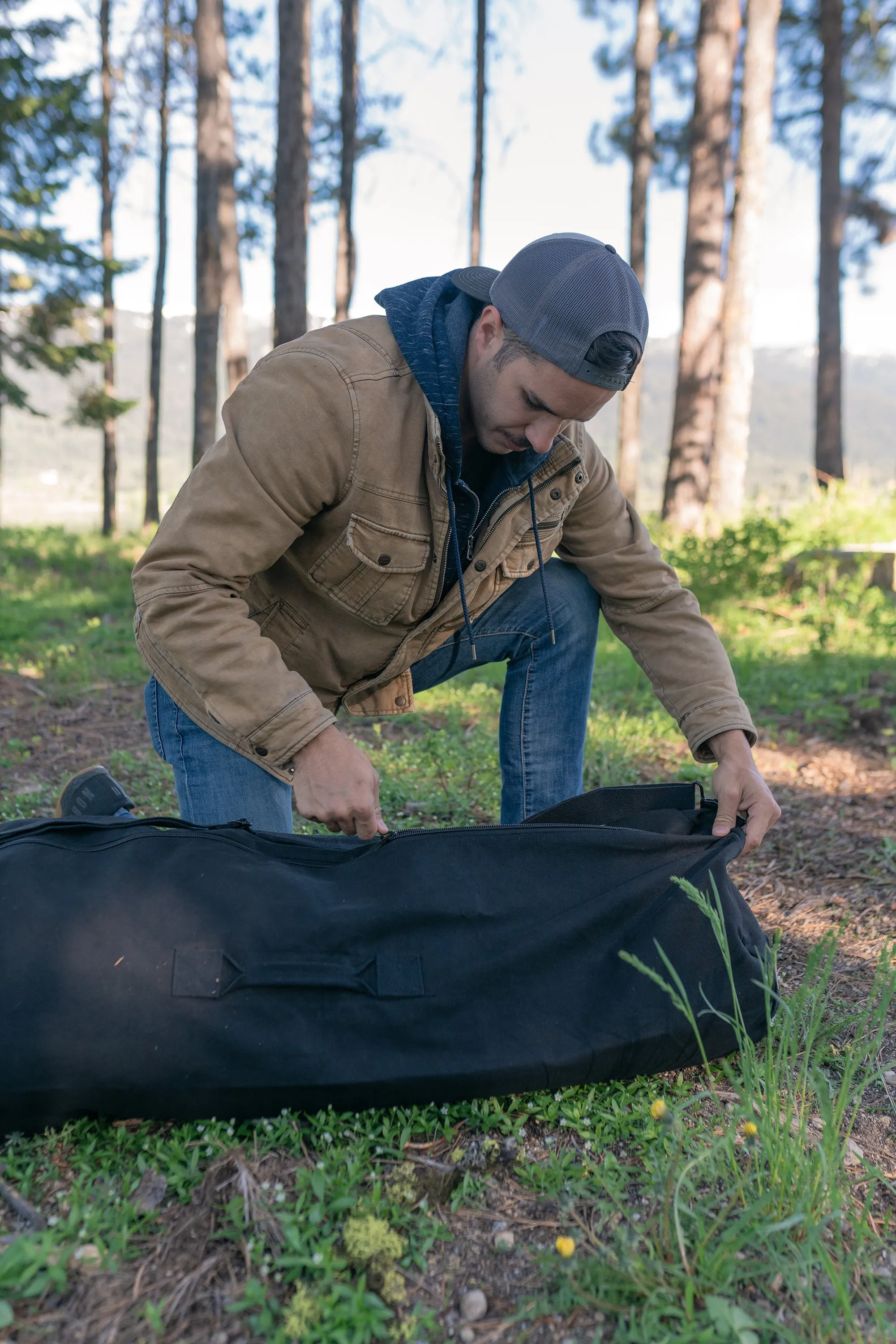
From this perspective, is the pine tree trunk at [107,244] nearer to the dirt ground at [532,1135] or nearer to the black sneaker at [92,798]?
the dirt ground at [532,1135]

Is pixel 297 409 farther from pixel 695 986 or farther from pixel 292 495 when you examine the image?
pixel 695 986

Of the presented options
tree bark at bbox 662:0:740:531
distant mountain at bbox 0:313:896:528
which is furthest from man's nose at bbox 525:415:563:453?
distant mountain at bbox 0:313:896:528

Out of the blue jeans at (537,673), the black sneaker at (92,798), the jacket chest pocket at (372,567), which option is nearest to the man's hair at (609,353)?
the jacket chest pocket at (372,567)

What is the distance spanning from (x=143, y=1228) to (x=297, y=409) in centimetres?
147

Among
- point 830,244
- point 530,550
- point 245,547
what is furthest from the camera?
point 830,244

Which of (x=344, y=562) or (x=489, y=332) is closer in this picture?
(x=489, y=332)

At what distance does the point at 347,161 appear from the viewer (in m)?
15.2

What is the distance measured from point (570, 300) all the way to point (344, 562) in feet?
2.42

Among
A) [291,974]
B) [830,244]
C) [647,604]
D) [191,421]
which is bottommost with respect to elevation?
[291,974]

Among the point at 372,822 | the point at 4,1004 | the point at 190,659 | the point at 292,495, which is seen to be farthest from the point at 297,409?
the point at 4,1004

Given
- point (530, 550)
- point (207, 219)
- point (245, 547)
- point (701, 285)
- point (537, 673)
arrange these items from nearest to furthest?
point (245, 547) < point (530, 550) < point (537, 673) < point (701, 285) < point (207, 219)

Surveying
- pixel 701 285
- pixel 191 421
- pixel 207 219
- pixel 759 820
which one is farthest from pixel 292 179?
pixel 191 421

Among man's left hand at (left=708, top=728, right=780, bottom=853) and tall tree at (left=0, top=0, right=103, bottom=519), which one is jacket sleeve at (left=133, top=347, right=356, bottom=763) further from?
tall tree at (left=0, top=0, right=103, bottom=519)

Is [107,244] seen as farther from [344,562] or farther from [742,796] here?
[742,796]
